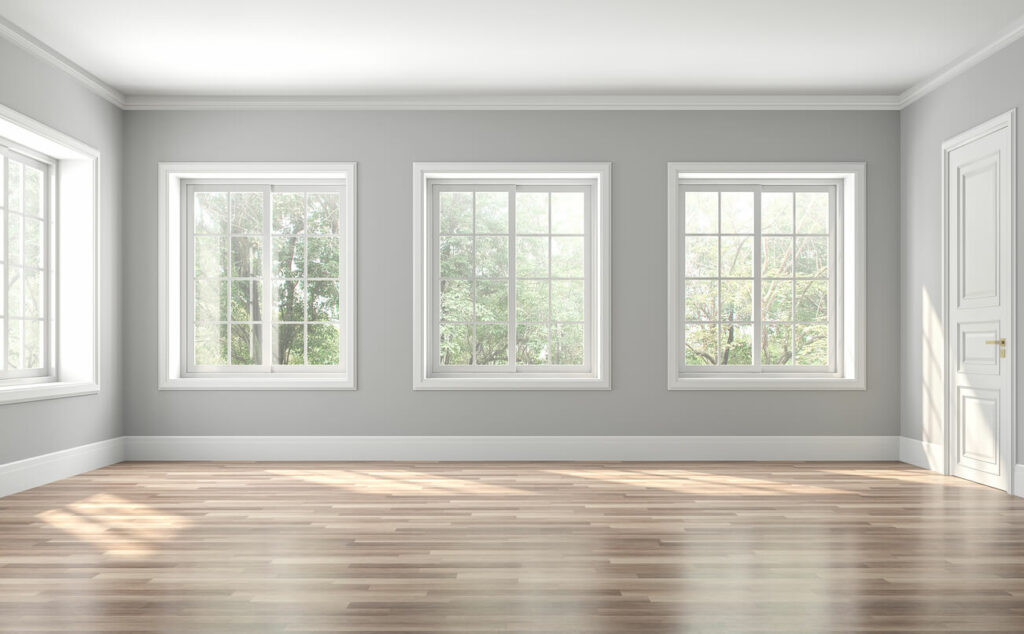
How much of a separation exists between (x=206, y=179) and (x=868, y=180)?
5.46m

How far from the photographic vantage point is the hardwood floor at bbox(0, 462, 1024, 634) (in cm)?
273

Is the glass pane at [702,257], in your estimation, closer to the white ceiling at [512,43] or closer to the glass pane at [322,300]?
the white ceiling at [512,43]

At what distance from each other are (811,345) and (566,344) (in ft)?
6.75

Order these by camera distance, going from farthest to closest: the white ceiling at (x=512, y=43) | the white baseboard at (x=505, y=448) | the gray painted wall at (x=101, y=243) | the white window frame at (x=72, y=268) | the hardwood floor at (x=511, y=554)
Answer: the white baseboard at (x=505, y=448) < the white window frame at (x=72, y=268) < the gray painted wall at (x=101, y=243) < the white ceiling at (x=512, y=43) < the hardwood floor at (x=511, y=554)

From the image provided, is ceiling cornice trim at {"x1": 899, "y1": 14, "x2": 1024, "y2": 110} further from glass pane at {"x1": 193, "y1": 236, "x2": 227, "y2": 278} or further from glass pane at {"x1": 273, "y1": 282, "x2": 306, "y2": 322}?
glass pane at {"x1": 193, "y1": 236, "x2": 227, "y2": 278}

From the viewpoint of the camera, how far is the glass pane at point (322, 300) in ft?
21.6

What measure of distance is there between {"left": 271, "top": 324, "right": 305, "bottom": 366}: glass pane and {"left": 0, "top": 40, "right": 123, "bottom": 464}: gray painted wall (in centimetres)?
121

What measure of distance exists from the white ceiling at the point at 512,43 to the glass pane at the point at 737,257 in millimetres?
1204

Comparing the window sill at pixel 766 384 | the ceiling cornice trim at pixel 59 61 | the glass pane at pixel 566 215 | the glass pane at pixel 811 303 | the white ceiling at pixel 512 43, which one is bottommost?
the window sill at pixel 766 384

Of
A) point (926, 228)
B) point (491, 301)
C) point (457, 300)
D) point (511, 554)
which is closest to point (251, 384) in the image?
point (457, 300)

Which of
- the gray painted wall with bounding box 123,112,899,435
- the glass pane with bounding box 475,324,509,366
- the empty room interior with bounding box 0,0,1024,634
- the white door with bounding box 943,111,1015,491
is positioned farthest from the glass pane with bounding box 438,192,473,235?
the white door with bounding box 943,111,1015,491

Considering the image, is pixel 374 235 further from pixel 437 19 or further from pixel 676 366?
pixel 676 366

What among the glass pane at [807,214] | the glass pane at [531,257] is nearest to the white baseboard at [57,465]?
the glass pane at [531,257]

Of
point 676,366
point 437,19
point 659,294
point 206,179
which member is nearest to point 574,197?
point 659,294
